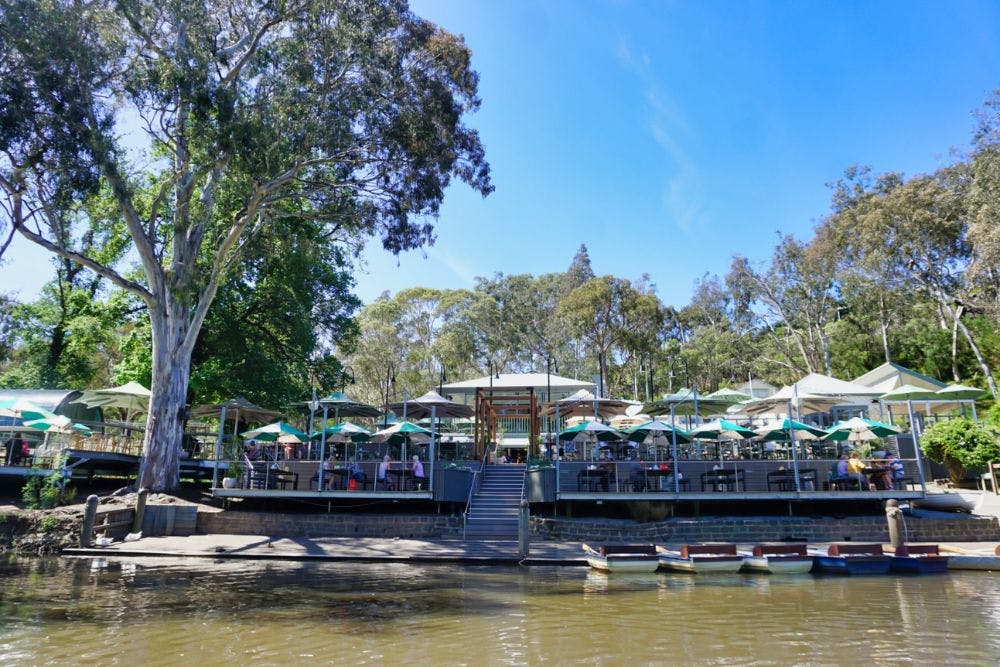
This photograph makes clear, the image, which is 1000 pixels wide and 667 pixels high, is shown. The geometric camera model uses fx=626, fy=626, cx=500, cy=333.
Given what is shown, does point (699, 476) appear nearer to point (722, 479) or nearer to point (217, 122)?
point (722, 479)

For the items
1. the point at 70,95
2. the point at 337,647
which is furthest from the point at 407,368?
the point at 337,647

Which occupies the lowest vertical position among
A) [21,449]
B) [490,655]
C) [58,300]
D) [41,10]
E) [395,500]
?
[490,655]

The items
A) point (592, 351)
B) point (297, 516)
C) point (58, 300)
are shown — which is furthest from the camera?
point (592, 351)

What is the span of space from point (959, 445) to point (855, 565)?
8955 mm

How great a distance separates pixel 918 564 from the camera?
13.0 metres

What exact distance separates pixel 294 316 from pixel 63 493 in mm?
10003

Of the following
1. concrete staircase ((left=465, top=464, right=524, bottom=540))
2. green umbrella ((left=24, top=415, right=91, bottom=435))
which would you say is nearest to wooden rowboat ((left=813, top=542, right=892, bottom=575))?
concrete staircase ((left=465, top=464, right=524, bottom=540))

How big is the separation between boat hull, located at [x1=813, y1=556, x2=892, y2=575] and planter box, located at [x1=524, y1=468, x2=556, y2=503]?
23.4 ft

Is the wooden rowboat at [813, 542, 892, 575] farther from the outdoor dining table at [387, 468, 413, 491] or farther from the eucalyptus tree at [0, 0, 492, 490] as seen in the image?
the eucalyptus tree at [0, 0, 492, 490]

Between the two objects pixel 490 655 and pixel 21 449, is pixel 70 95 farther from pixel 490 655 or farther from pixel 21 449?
pixel 490 655

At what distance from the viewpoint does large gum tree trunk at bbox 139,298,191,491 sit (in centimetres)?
1867

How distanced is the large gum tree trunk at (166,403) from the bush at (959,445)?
23411 mm

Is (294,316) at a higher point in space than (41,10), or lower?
lower

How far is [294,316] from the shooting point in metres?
25.4
